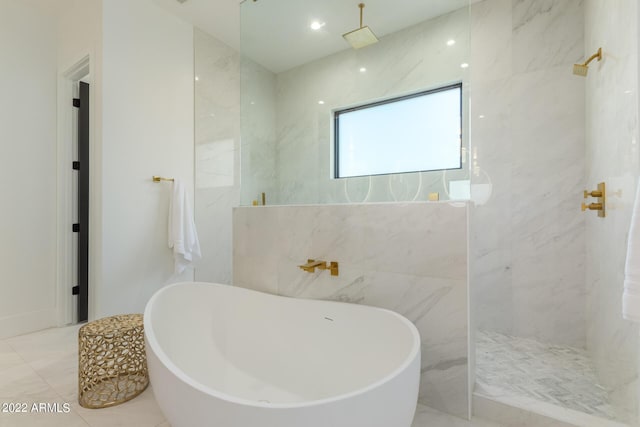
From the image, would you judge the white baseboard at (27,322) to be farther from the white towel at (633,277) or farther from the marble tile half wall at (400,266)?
the white towel at (633,277)

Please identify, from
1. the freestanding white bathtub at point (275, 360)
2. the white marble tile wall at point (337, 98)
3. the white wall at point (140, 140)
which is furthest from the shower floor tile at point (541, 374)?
the white wall at point (140, 140)

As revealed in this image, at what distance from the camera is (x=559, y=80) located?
225cm

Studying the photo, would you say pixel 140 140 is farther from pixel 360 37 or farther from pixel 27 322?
pixel 360 37

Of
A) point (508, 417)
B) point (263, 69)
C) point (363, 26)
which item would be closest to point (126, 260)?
point (263, 69)

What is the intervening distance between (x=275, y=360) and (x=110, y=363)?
100 centimetres

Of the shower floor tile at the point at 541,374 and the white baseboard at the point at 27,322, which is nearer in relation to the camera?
the shower floor tile at the point at 541,374

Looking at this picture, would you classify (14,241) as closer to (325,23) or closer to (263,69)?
(263,69)

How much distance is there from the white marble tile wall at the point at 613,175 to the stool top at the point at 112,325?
240cm

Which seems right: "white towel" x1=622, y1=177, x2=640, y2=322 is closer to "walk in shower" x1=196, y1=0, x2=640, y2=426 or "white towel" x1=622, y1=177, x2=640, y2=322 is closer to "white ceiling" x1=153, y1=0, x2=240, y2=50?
"walk in shower" x1=196, y1=0, x2=640, y2=426

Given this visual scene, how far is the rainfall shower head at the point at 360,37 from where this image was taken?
7.34 ft

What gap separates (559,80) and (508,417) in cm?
226

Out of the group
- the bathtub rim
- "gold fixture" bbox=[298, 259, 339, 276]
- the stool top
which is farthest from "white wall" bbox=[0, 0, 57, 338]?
"gold fixture" bbox=[298, 259, 339, 276]

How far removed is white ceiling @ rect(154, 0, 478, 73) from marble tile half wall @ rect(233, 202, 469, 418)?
1289 millimetres

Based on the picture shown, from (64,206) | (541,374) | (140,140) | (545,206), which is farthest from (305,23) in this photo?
(541,374)
